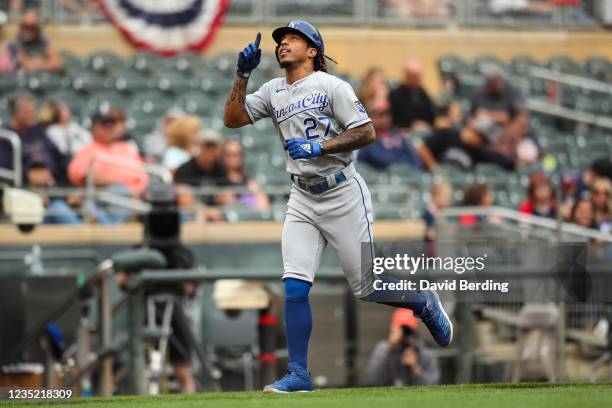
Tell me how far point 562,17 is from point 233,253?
732 cm

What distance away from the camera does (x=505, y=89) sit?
1494 centimetres

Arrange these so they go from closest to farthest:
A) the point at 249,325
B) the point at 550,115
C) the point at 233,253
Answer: the point at 249,325
the point at 233,253
the point at 550,115

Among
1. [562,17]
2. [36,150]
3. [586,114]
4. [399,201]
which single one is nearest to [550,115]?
[586,114]

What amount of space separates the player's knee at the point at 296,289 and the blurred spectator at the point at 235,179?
536 centimetres

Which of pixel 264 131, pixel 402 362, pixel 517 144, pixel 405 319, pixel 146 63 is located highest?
pixel 146 63

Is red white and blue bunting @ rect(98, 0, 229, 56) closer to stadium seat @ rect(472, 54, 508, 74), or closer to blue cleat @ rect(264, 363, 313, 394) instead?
stadium seat @ rect(472, 54, 508, 74)

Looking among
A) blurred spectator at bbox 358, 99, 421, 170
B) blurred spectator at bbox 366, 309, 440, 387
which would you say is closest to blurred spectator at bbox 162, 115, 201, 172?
blurred spectator at bbox 358, 99, 421, 170

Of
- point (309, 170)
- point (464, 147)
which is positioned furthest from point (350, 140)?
point (464, 147)

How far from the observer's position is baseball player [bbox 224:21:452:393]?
637 cm

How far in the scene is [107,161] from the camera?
38.1 feet

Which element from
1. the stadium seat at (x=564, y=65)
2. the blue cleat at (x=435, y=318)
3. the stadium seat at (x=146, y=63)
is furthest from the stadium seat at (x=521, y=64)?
the blue cleat at (x=435, y=318)

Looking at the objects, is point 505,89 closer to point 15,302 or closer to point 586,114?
point 586,114

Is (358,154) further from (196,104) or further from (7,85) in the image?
(7,85)

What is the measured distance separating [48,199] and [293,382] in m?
5.79
